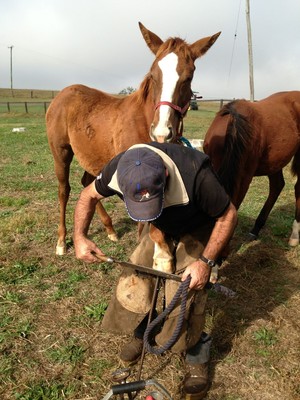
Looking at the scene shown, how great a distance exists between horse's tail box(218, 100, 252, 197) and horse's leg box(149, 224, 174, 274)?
100cm

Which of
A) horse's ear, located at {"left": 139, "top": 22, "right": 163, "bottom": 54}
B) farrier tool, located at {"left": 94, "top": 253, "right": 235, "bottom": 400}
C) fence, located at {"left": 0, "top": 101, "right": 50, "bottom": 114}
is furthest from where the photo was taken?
fence, located at {"left": 0, "top": 101, "right": 50, "bottom": 114}

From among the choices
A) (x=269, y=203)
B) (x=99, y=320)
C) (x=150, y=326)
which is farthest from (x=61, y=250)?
(x=269, y=203)

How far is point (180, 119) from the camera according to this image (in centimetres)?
330

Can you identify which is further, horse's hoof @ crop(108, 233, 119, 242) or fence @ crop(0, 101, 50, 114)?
fence @ crop(0, 101, 50, 114)

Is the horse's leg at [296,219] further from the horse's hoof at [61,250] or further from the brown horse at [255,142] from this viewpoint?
the horse's hoof at [61,250]

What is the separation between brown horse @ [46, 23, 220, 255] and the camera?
3.20m

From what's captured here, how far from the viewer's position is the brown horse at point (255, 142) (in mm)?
3275

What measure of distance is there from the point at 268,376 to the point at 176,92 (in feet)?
7.89

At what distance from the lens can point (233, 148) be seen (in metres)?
3.21

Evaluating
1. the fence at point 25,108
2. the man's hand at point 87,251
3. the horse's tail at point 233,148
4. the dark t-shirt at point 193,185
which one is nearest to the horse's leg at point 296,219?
the horse's tail at point 233,148

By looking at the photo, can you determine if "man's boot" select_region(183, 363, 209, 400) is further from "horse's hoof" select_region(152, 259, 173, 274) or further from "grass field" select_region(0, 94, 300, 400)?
"horse's hoof" select_region(152, 259, 173, 274)

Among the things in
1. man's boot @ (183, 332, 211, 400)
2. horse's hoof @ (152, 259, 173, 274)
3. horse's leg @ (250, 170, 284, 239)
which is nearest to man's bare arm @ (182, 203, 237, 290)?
horse's hoof @ (152, 259, 173, 274)

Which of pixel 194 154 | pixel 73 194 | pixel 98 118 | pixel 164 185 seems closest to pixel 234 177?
pixel 194 154

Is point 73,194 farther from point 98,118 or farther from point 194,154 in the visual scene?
point 194,154
